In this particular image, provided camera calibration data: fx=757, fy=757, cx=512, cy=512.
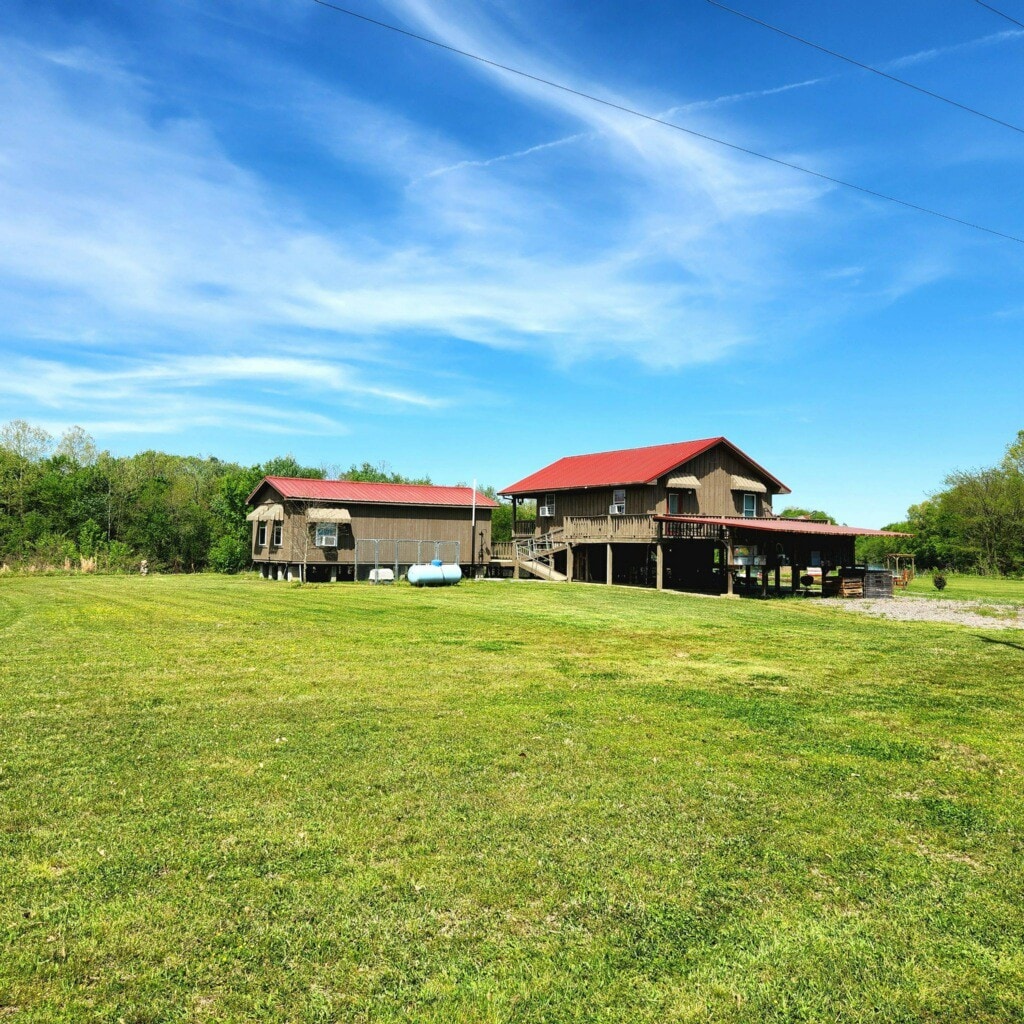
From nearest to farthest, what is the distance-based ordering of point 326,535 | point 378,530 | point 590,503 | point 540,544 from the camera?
point 326,535 → point 378,530 → point 590,503 → point 540,544

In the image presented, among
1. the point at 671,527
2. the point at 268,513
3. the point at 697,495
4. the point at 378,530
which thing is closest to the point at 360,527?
the point at 378,530

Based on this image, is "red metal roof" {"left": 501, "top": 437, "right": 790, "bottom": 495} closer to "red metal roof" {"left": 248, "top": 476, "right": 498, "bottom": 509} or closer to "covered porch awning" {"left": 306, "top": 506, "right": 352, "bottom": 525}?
"red metal roof" {"left": 248, "top": 476, "right": 498, "bottom": 509}

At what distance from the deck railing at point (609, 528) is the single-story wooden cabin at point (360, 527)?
5660mm

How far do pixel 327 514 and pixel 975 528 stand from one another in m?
46.8

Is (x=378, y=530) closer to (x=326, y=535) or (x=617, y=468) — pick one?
(x=326, y=535)

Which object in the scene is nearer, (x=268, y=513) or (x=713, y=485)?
(x=713, y=485)

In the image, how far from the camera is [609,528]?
3334 cm

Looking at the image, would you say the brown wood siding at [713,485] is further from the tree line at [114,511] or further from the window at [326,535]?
the tree line at [114,511]

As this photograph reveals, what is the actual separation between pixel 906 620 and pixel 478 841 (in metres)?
18.0

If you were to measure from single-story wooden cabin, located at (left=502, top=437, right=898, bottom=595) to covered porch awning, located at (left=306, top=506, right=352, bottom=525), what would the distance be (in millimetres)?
8801

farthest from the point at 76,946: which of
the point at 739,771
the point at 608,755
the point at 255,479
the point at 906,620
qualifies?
the point at 255,479

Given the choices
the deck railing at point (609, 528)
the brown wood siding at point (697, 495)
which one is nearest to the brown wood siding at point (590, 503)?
the brown wood siding at point (697, 495)

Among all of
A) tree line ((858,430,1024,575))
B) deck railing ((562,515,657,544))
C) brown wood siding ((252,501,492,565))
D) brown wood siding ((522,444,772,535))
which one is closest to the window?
brown wood siding ((252,501,492,565))

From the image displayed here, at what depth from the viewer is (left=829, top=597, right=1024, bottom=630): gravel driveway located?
18811 millimetres
